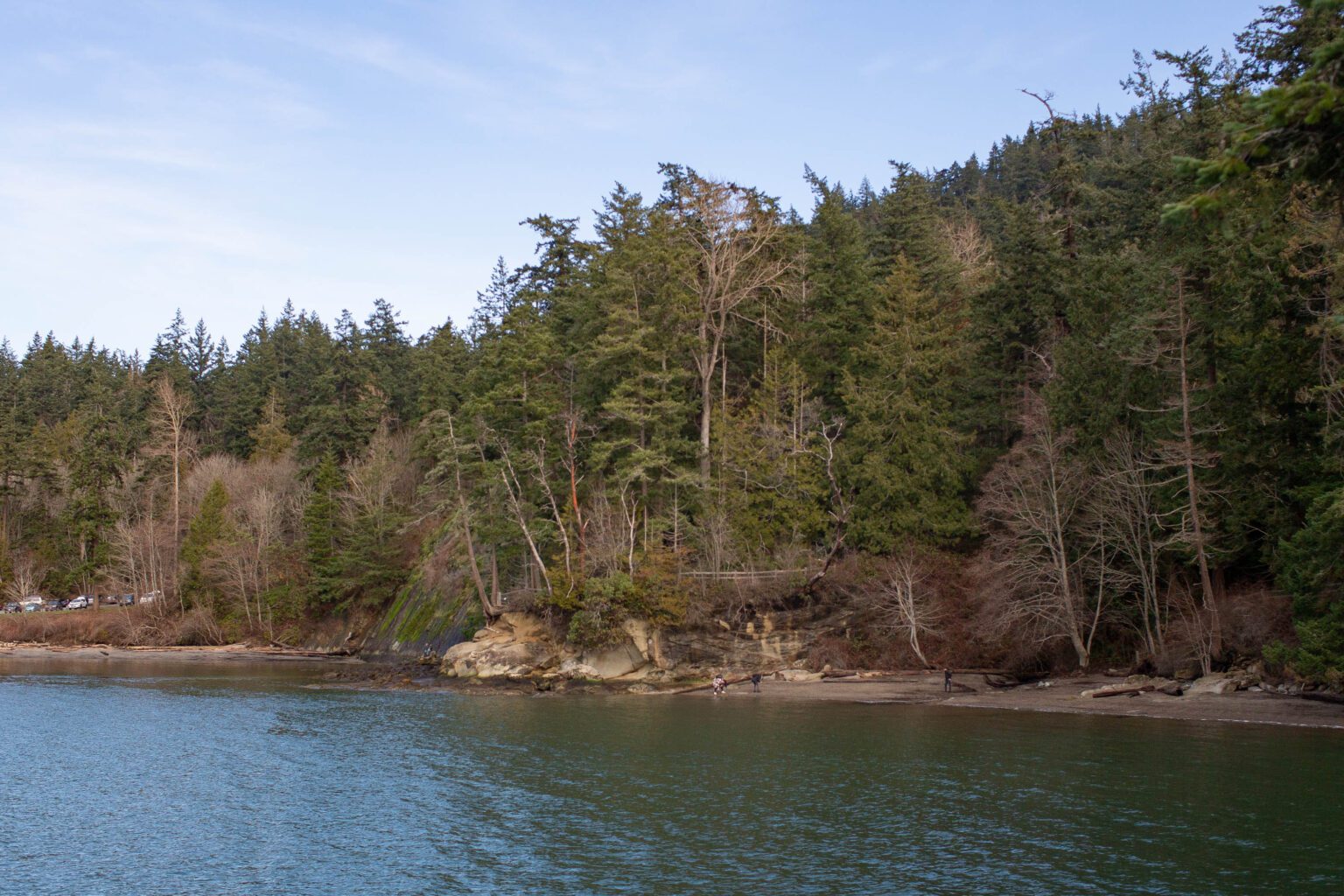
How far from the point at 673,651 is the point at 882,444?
54.4ft

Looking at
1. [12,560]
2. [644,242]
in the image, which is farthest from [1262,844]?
[12,560]

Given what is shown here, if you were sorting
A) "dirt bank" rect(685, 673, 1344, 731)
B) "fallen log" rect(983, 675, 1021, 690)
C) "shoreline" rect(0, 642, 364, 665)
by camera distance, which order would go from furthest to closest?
"shoreline" rect(0, 642, 364, 665), "fallen log" rect(983, 675, 1021, 690), "dirt bank" rect(685, 673, 1344, 731)

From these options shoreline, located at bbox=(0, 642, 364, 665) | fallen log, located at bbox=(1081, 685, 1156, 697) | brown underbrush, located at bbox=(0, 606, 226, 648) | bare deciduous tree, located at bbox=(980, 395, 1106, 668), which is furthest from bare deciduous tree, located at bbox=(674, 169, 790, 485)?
brown underbrush, located at bbox=(0, 606, 226, 648)

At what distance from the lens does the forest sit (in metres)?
37.0

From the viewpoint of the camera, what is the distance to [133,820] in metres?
24.7

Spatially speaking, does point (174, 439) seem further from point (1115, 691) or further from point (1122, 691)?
point (1122, 691)

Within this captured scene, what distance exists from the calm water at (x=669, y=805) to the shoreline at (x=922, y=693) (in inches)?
74.3

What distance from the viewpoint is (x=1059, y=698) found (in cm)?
4231

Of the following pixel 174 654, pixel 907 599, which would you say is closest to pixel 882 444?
pixel 907 599

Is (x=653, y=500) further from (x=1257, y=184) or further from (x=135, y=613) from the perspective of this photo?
(x=135, y=613)

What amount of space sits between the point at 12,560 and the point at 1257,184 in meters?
108

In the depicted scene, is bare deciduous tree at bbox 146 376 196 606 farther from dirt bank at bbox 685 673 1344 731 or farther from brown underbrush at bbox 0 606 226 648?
dirt bank at bbox 685 673 1344 731

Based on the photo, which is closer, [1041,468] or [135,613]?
[1041,468]

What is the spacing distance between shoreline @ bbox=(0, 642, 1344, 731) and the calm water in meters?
1.89
